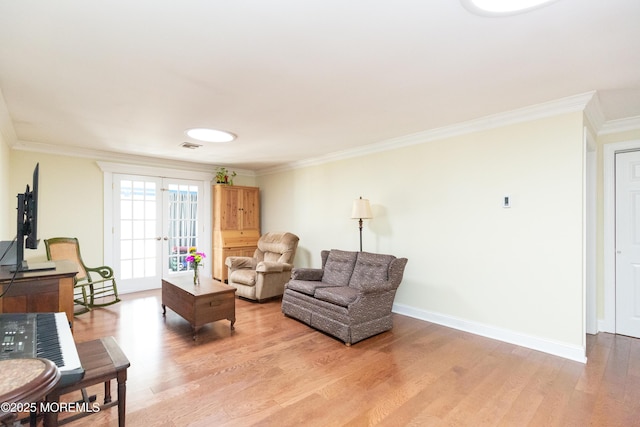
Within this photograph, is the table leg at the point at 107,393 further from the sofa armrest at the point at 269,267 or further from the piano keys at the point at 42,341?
the sofa armrest at the point at 269,267

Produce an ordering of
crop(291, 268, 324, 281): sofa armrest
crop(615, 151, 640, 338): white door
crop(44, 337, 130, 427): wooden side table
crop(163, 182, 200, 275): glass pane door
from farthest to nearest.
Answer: crop(163, 182, 200, 275): glass pane door
crop(291, 268, 324, 281): sofa armrest
crop(615, 151, 640, 338): white door
crop(44, 337, 130, 427): wooden side table

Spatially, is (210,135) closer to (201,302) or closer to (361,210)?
(201,302)

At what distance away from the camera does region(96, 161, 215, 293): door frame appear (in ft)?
16.4

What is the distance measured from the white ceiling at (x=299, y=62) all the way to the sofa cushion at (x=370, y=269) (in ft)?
5.10

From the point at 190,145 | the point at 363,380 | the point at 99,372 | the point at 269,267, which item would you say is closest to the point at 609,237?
the point at 363,380

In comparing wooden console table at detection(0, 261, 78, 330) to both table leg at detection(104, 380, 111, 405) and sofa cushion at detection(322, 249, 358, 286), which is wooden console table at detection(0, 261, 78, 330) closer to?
table leg at detection(104, 380, 111, 405)

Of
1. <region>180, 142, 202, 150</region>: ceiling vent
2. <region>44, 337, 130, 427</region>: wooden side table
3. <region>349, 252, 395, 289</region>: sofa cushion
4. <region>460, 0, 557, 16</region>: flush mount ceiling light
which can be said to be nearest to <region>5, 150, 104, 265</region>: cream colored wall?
<region>180, 142, 202, 150</region>: ceiling vent

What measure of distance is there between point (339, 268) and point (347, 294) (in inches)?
30.7

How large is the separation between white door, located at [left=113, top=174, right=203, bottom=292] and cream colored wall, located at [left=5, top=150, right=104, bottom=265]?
0.87 ft

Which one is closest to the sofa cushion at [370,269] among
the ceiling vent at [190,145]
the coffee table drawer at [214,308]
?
the coffee table drawer at [214,308]

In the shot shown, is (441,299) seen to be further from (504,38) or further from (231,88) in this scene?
(231,88)

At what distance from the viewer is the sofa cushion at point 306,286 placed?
145 inches

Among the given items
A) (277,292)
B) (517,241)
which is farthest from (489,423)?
(277,292)

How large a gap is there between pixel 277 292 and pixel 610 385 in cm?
379
